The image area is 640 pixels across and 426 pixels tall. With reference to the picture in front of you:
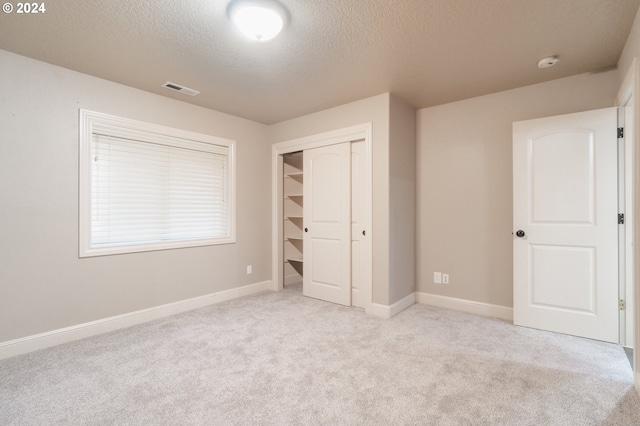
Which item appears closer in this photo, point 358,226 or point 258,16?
point 258,16

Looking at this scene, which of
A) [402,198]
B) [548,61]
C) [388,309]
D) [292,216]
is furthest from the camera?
[292,216]

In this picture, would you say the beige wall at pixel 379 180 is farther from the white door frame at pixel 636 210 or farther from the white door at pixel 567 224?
the white door frame at pixel 636 210

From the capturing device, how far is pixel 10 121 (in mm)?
2475

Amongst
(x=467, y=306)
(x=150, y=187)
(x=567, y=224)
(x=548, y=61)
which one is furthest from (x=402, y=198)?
(x=150, y=187)

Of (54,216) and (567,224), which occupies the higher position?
(54,216)

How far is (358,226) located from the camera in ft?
12.2

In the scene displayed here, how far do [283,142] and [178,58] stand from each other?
1.96 meters

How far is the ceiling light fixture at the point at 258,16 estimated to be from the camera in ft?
6.22

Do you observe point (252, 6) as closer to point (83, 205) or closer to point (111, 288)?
point (83, 205)

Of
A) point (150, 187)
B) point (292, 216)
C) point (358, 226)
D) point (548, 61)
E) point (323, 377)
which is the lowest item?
point (323, 377)

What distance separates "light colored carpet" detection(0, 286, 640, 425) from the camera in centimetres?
175

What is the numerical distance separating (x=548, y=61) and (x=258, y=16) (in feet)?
8.03

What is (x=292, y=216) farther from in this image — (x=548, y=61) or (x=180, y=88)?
(x=548, y=61)

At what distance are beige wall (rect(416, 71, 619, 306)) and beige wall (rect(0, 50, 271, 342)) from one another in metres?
3.05
